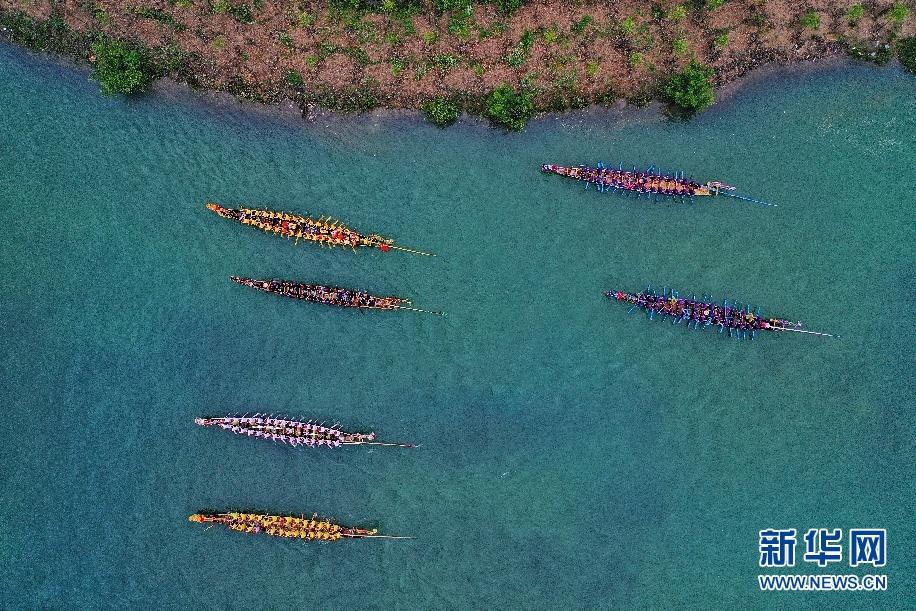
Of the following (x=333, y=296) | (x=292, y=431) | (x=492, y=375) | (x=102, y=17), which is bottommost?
(x=292, y=431)

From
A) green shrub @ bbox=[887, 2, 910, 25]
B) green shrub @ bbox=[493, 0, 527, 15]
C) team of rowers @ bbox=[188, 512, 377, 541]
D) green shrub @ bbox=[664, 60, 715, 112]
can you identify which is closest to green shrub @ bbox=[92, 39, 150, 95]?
green shrub @ bbox=[493, 0, 527, 15]

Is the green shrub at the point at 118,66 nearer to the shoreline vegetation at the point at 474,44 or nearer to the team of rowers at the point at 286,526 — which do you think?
the shoreline vegetation at the point at 474,44

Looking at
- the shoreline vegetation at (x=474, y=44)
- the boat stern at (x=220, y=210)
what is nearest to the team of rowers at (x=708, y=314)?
the shoreline vegetation at (x=474, y=44)

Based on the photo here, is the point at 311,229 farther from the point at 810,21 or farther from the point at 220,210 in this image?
the point at 810,21

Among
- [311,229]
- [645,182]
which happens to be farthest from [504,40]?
[311,229]

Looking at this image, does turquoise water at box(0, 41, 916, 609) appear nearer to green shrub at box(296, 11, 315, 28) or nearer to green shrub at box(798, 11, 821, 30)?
green shrub at box(798, 11, 821, 30)

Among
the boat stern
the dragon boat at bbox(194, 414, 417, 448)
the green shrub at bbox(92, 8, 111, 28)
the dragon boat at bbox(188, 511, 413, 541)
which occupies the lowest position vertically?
the dragon boat at bbox(188, 511, 413, 541)
